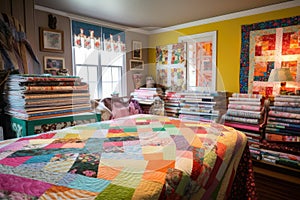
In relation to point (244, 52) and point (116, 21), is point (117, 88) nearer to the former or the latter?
point (116, 21)

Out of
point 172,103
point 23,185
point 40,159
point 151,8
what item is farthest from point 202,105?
point 23,185

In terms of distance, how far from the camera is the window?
3359 millimetres

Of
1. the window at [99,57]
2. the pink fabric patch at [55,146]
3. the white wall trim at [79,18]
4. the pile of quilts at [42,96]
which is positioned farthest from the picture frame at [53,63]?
the pink fabric patch at [55,146]

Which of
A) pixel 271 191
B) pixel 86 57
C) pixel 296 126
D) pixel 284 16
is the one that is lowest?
pixel 271 191

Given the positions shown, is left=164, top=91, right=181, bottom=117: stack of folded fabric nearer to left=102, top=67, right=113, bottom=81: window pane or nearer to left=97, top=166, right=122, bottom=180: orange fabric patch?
left=102, top=67, right=113, bottom=81: window pane

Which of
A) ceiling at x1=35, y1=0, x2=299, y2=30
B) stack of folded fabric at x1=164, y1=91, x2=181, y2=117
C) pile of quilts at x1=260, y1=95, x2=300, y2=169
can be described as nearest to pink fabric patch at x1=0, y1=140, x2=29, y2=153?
ceiling at x1=35, y1=0, x2=299, y2=30

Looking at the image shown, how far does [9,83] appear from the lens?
1.68 meters

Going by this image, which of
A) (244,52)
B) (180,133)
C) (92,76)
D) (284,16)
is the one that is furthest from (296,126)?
(92,76)

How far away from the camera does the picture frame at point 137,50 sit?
4138mm

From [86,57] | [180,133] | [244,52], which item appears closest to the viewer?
[180,133]

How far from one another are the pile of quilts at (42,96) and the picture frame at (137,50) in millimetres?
2427

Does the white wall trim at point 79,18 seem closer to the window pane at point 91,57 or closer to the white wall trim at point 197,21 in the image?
the white wall trim at point 197,21

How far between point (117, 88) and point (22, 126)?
2.36m

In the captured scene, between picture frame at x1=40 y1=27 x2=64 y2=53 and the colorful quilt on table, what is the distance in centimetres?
213
